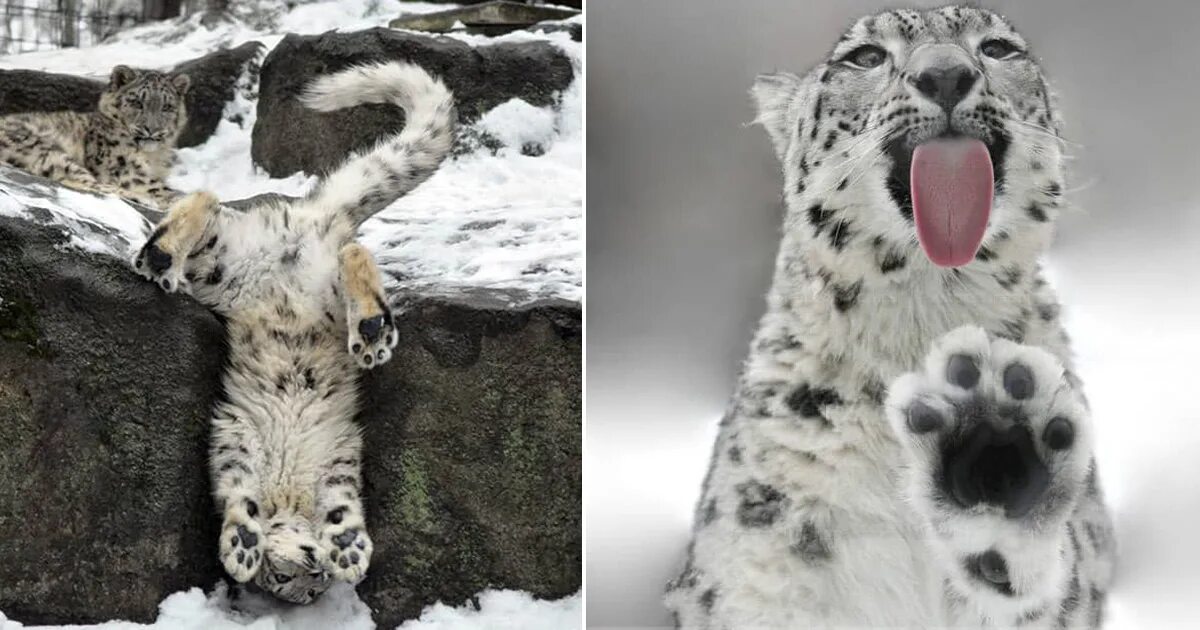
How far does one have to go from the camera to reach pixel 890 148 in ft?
8.34

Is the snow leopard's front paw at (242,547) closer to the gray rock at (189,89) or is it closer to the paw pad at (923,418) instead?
the gray rock at (189,89)

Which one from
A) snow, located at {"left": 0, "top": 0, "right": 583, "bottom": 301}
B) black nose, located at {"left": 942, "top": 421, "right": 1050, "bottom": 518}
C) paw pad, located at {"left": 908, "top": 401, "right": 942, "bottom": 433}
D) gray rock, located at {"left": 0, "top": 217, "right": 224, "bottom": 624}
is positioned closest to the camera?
black nose, located at {"left": 942, "top": 421, "right": 1050, "bottom": 518}

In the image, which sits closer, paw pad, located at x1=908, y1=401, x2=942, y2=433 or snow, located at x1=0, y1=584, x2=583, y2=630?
paw pad, located at x1=908, y1=401, x2=942, y2=433

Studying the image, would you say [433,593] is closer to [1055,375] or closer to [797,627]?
[797,627]

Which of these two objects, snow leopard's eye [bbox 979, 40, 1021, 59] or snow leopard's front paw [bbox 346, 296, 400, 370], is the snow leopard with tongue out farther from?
snow leopard's front paw [bbox 346, 296, 400, 370]

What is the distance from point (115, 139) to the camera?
2.65m

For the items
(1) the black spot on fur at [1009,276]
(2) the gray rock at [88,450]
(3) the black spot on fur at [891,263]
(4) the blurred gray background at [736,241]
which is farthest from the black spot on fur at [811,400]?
(2) the gray rock at [88,450]

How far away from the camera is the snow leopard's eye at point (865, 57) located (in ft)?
8.50

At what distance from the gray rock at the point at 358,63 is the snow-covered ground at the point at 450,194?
0.03 m

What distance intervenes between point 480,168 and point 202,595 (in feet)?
3.73

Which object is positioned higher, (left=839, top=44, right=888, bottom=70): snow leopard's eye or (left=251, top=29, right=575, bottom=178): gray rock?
(left=839, top=44, right=888, bottom=70): snow leopard's eye

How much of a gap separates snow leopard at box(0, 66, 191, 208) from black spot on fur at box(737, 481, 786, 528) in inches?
57.5

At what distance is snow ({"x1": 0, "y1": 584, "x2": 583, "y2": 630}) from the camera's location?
2453mm

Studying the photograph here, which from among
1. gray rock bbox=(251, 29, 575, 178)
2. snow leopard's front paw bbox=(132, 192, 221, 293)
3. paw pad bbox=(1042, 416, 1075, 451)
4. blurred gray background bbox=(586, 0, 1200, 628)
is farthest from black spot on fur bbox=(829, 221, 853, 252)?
snow leopard's front paw bbox=(132, 192, 221, 293)
